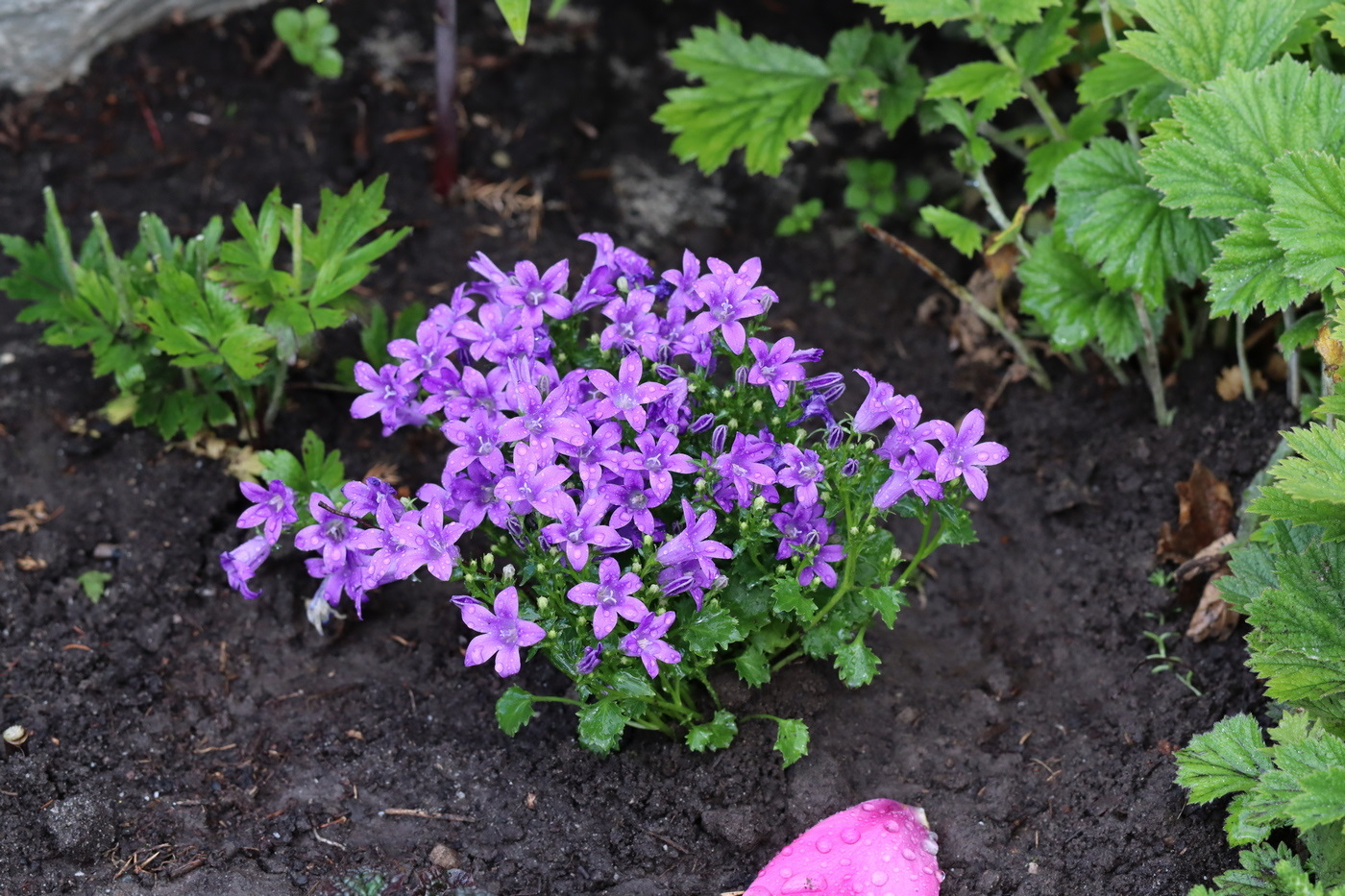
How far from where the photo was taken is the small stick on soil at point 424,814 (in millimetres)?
2742

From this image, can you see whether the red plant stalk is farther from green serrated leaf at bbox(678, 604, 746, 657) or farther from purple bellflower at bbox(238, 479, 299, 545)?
green serrated leaf at bbox(678, 604, 746, 657)

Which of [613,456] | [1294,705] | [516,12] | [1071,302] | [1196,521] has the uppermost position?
[516,12]

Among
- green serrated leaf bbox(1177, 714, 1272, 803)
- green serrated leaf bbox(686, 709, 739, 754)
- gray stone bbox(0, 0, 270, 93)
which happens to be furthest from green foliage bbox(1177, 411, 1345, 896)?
gray stone bbox(0, 0, 270, 93)

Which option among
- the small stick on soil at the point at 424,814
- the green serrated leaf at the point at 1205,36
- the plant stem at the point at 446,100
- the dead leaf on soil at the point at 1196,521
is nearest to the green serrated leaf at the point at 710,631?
the small stick on soil at the point at 424,814

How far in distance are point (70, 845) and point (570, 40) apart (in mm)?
3151

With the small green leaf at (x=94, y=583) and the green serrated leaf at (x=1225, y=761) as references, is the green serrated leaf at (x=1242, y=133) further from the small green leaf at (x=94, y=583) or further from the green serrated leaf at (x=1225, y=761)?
the small green leaf at (x=94, y=583)

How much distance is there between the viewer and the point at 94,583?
3.11 meters

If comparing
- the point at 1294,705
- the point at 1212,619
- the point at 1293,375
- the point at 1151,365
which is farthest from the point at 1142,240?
the point at 1294,705

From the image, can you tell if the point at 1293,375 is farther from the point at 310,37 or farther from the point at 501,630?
the point at 310,37

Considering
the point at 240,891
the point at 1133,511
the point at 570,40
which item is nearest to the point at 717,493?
the point at 240,891

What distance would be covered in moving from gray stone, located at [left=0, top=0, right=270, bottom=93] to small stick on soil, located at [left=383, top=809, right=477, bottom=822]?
9.39ft

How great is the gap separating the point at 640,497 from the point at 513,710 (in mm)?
557

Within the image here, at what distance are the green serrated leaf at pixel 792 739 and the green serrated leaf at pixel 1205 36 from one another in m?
1.82

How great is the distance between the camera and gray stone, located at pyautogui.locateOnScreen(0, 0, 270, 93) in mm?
4027
